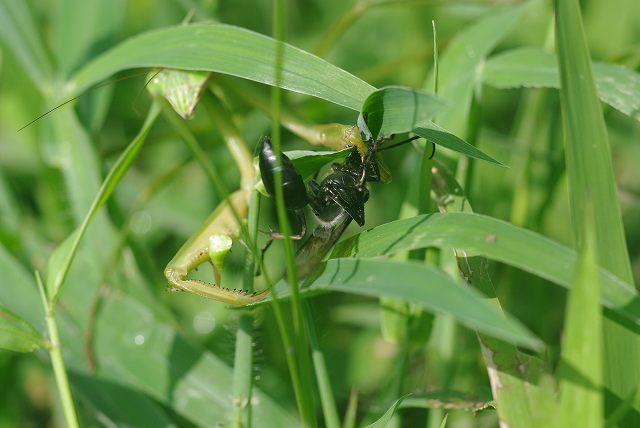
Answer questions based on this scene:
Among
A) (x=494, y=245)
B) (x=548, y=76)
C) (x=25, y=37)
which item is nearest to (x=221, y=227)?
(x=494, y=245)

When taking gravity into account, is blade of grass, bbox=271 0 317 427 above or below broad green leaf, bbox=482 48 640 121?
below

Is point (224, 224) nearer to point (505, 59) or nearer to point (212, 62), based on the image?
point (212, 62)

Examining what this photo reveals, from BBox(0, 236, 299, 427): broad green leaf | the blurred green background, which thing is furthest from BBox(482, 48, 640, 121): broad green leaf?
BBox(0, 236, 299, 427): broad green leaf

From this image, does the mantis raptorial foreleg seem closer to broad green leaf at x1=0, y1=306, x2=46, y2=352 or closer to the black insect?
the black insect

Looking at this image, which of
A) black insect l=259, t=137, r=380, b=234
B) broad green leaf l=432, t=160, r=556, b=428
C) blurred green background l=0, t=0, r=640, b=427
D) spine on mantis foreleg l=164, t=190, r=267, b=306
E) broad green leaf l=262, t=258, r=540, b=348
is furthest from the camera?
blurred green background l=0, t=0, r=640, b=427

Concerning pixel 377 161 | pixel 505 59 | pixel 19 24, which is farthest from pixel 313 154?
pixel 19 24

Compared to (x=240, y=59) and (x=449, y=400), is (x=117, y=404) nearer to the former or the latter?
(x=449, y=400)

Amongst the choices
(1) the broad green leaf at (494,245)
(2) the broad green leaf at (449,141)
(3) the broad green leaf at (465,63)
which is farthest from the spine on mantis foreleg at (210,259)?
(3) the broad green leaf at (465,63)
